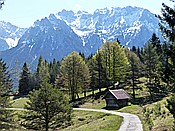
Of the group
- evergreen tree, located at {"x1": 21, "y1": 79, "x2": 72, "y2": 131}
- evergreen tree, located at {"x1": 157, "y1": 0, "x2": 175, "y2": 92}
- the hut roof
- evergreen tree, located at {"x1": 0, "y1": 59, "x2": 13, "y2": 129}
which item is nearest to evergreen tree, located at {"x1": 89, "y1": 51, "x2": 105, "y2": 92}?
the hut roof

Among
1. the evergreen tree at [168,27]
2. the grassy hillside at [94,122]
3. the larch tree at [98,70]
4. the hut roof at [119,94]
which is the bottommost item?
the grassy hillside at [94,122]

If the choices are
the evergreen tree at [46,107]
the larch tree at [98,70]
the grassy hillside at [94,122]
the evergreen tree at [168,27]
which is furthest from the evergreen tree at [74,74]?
the evergreen tree at [168,27]

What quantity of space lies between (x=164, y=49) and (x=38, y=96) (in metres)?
23.7

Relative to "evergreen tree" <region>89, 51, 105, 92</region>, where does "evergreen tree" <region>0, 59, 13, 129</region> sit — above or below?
below

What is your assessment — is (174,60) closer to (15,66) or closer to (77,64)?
(15,66)

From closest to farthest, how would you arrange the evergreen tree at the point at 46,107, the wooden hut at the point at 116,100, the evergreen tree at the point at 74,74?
the evergreen tree at the point at 46,107, the wooden hut at the point at 116,100, the evergreen tree at the point at 74,74

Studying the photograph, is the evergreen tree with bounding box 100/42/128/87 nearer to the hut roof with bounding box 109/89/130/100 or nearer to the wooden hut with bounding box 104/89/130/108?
the hut roof with bounding box 109/89/130/100

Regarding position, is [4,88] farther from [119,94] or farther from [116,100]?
[119,94]

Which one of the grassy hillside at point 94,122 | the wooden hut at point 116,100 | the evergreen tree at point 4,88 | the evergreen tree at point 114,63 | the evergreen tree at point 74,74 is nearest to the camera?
the evergreen tree at point 4,88

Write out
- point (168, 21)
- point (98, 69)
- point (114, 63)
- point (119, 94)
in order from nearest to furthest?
point (168, 21) → point (119, 94) → point (114, 63) → point (98, 69)

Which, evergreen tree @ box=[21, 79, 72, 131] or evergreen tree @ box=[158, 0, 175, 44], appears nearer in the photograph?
evergreen tree @ box=[158, 0, 175, 44]

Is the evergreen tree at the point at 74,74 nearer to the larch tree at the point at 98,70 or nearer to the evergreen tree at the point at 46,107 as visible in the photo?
the larch tree at the point at 98,70

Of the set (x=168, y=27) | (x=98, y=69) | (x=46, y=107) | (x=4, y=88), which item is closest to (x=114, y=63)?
(x=98, y=69)

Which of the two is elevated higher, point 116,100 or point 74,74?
point 74,74
